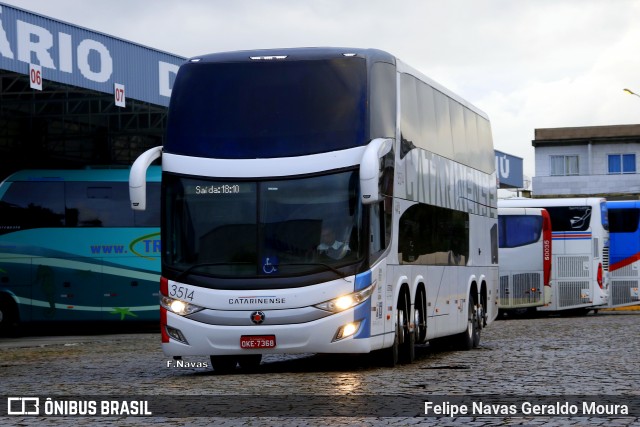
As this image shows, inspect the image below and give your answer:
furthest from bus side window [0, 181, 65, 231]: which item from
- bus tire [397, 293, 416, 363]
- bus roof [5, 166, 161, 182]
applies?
bus tire [397, 293, 416, 363]

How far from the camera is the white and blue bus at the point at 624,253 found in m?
44.1

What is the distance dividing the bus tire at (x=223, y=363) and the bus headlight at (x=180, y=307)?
4.19 feet

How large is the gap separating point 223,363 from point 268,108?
3517 mm

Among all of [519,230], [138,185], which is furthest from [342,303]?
[519,230]

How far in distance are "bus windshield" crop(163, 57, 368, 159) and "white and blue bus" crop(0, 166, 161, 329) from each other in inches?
639

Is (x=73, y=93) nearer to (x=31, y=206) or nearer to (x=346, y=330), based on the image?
(x=31, y=206)

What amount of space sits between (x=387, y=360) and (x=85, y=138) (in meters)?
27.8

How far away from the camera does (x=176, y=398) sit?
1320 centimetres

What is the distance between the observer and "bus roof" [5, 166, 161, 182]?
108ft

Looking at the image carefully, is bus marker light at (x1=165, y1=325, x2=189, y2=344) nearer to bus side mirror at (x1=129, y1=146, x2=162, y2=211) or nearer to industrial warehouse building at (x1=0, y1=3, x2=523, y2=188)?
bus side mirror at (x1=129, y1=146, x2=162, y2=211)

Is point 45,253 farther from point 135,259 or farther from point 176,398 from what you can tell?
point 176,398

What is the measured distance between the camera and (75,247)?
33.1 meters

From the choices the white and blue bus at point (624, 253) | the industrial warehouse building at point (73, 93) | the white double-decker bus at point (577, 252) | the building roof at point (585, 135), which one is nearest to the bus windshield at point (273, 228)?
the industrial warehouse building at point (73, 93)

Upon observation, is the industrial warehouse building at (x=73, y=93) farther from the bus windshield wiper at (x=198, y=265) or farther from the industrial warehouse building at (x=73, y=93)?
the bus windshield wiper at (x=198, y=265)
